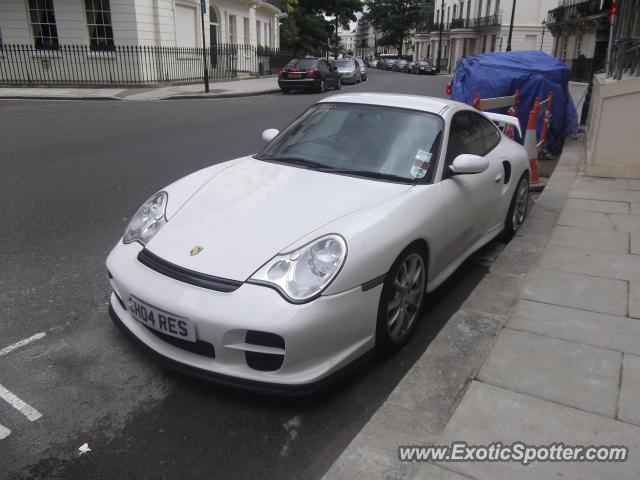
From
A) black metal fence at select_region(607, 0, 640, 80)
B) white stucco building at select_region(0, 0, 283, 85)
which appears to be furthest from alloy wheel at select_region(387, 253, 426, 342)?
white stucco building at select_region(0, 0, 283, 85)

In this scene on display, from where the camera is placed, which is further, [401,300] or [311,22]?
[311,22]

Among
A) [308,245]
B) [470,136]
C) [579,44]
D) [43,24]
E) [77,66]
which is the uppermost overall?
[43,24]

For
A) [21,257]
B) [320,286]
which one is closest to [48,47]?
[21,257]

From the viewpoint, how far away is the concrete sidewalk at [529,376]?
237cm

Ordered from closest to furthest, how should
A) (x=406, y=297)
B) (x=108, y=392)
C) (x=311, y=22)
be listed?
(x=108, y=392) → (x=406, y=297) → (x=311, y=22)

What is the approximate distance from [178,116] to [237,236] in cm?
1238

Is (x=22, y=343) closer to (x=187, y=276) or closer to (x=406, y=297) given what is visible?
(x=187, y=276)

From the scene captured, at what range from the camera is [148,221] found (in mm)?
3375

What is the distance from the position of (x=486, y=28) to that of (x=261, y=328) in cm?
6373

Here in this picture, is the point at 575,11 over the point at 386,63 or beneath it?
over

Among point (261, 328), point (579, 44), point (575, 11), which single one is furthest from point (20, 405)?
point (579, 44)

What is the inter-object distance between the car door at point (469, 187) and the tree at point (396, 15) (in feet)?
290

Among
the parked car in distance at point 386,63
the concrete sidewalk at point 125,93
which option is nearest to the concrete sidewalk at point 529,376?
the concrete sidewalk at point 125,93

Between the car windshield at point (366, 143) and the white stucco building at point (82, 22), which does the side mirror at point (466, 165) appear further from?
the white stucco building at point (82, 22)
